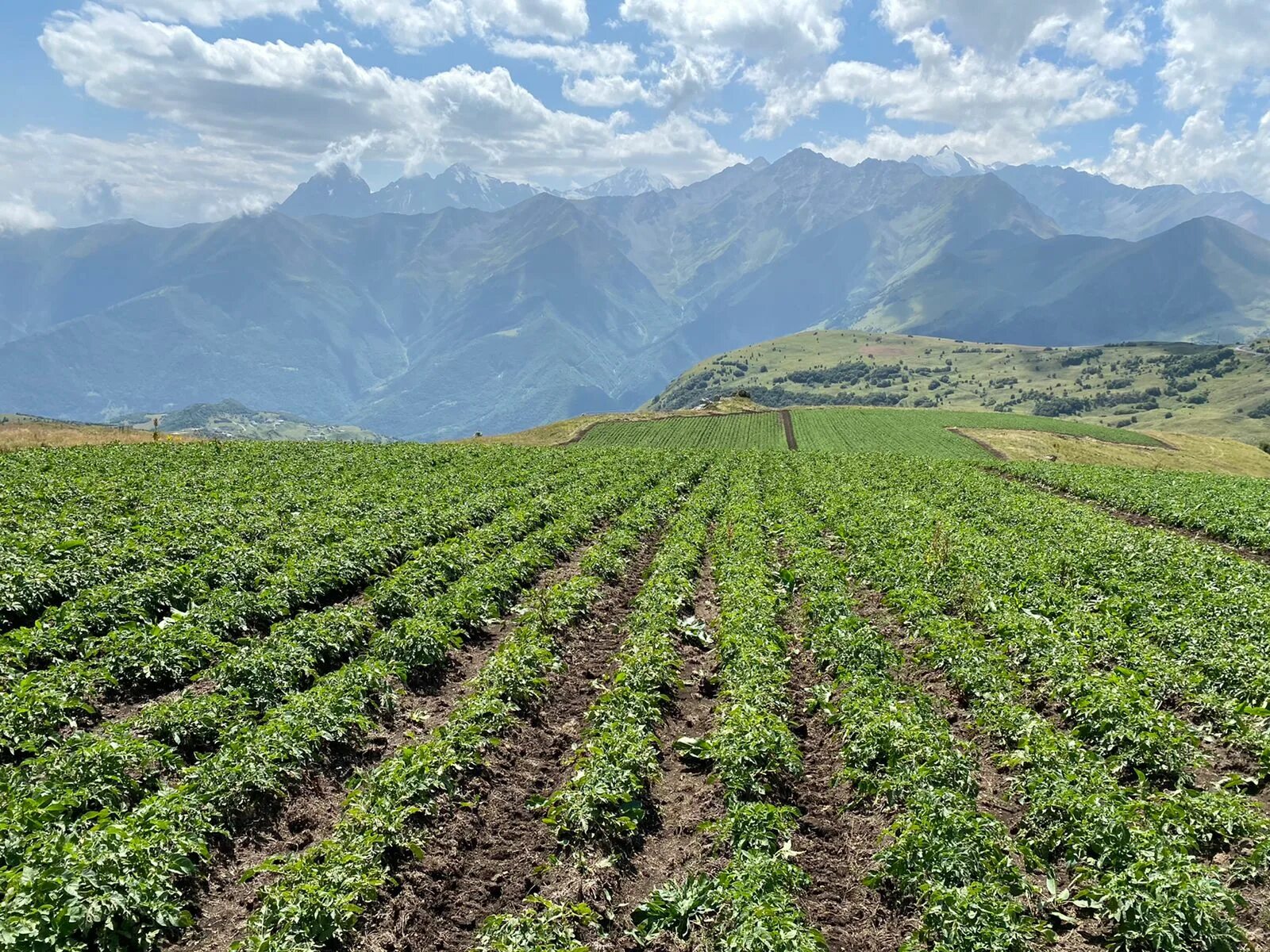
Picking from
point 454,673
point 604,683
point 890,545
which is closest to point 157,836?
point 454,673

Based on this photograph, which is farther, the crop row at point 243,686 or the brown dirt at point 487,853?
the crop row at point 243,686

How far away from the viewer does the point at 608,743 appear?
12.8m

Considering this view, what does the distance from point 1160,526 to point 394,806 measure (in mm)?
41287

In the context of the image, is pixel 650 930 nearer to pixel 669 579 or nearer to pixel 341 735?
pixel 341 735

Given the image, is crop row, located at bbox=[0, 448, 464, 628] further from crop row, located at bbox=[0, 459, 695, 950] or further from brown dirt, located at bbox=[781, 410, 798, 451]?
brown dirt, located at bbox=[781, 410, 798, 451]

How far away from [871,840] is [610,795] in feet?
14.1

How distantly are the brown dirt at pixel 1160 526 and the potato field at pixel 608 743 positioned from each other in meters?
6.72

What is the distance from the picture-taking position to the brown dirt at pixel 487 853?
947 centimetres

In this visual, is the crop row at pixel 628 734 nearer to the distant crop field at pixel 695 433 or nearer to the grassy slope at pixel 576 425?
the grassy slope at pixel 576 425

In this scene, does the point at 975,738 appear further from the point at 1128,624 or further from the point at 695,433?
the point at 695,433

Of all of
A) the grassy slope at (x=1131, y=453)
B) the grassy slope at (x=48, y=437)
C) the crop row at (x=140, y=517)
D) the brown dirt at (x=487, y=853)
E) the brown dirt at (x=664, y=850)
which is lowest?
the grassy slope at (x=1131, y=453)

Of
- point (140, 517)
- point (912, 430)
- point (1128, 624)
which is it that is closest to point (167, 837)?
point (140, 517)

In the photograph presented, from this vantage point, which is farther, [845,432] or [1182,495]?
[845,432]

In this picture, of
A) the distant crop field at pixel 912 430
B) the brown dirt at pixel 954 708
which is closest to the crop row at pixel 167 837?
→ the brown dirt at pixel 954 708
